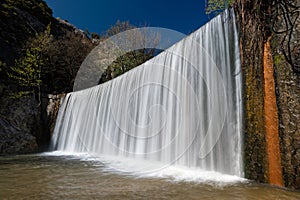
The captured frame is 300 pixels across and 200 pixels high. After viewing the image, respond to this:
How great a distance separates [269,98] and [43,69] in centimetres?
1422

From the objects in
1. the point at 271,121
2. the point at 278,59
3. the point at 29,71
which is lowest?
the point at 271,121

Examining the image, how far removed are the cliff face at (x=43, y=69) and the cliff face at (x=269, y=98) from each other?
8.35 metres

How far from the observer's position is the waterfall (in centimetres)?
331

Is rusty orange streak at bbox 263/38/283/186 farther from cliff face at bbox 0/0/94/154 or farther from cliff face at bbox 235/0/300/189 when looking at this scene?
cliff face at bbox 0/0/94/154

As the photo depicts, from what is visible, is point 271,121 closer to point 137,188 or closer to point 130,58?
point 137,188

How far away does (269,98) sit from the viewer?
2734mm

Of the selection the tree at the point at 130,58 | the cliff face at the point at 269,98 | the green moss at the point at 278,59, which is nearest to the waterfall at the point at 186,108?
the cliff face at the point at 269,98

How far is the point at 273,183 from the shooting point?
2498 mm

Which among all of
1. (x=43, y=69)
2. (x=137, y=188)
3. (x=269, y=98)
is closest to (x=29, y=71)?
(x=43, y=69)

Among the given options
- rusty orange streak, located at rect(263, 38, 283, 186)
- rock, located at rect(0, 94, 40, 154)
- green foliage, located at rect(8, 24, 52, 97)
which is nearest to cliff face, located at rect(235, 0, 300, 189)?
rusty orange streak, located at rect(263, 38, 283, 186)

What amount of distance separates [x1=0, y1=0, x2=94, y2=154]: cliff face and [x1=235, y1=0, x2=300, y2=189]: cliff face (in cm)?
835

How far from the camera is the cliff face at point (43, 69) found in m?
8.43

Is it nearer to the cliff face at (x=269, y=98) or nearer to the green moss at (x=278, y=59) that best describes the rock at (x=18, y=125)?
the cliff face at (x=269, y=98)

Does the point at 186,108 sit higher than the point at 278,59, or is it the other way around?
the point at 278,59
